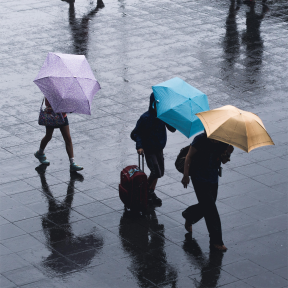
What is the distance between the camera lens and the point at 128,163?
1054 cm

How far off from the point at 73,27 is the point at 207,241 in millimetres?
11821

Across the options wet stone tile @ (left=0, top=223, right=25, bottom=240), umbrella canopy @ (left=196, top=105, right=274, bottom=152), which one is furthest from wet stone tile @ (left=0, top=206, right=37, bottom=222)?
umbrella canopy @ (left=196, top=105, right=274, bottom=152)

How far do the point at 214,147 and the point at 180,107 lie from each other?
76 cm

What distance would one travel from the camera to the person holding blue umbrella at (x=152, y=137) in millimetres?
8781

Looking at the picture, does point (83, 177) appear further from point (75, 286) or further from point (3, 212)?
point (75, 286)

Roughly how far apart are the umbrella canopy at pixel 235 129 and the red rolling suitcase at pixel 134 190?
1.54 m

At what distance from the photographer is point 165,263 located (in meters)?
7.66

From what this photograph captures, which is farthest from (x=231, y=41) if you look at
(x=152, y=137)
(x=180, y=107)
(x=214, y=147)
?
(x=214, y=147)

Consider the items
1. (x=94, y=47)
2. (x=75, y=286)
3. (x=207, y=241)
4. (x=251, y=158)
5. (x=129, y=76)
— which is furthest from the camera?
(x=94, y=47)

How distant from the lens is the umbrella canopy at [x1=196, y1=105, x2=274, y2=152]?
7.41 m

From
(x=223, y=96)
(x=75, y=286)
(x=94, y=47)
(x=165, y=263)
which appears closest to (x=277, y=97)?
(x=223, y=96)

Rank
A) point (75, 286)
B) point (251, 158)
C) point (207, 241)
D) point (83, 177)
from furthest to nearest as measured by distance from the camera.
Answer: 1. point (251, 158)
2. point (83, 177)
3. point (207, 241)
4. point (75, 286)

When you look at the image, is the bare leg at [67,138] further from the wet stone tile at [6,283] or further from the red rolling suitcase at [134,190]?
the wet stone tile at [6,283]

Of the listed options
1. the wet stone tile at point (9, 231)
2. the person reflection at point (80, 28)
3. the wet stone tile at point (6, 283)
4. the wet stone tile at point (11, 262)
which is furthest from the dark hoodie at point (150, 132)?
the person reflection at point (80, 28)
